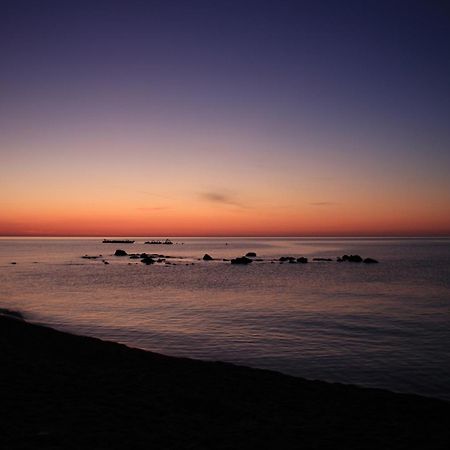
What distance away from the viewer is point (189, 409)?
11.0 metres

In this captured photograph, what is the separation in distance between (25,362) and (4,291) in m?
34.4

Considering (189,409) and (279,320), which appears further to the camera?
(279,320)

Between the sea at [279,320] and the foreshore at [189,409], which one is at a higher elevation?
the foreshore at [189,409]

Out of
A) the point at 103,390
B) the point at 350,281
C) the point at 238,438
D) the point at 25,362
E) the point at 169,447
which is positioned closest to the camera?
the point at 169,447

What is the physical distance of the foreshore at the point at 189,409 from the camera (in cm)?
902

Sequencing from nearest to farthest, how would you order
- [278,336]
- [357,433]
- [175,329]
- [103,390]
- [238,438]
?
[238,438], [357,433], [103,390], [278,336], [175,329]

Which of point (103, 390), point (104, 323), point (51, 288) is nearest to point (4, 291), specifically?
point (51, 288)

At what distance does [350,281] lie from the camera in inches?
2165

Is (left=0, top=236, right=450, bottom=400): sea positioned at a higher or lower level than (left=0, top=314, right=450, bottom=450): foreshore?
lower

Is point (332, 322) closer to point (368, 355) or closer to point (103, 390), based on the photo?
point (368, 355)

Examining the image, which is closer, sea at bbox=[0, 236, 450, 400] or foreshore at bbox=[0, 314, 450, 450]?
foreshore at bbox=[0, 314, 450, 450]

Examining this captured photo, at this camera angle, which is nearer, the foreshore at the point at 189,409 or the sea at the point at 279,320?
the foreshore at the point at 189,409

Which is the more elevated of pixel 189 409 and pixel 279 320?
pixel 189 409

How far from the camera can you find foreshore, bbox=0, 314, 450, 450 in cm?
902
